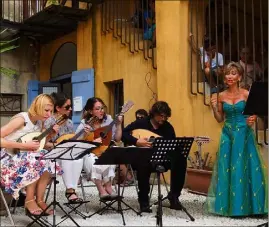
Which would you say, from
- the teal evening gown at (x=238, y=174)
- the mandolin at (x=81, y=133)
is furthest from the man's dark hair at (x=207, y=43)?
the mandolin at (x=81, y=133)

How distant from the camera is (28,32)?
362 inches

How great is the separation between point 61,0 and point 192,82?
3.45m

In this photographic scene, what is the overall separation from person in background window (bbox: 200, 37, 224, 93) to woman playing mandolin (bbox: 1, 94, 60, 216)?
2491 mm

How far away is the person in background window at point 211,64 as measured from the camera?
5.48 m

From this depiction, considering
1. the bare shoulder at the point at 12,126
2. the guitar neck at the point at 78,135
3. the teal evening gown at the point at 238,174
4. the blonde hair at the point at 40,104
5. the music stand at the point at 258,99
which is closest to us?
the music stand at the point at 258,99

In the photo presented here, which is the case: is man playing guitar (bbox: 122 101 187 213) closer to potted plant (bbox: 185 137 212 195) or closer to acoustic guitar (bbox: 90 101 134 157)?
acoustic guitar (bbox: 90 101 134 157)

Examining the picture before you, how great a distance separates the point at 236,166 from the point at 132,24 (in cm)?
387

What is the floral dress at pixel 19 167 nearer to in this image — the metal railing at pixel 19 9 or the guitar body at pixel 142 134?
the guitar body at pixel 142 134

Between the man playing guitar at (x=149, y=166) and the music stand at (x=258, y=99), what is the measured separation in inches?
48.2

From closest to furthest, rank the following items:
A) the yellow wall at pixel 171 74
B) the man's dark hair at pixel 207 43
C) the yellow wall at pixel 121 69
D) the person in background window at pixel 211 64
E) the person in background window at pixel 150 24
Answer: the person in background window at pixel 211 64 → the man's dark hair at pixel 207 43 → the yellow wall at pixel 171 74 → the person in background window at pixel 150 24 → the yellow wall at pixel 121 69

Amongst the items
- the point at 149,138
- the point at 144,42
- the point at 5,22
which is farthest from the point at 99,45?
the point at 149,138

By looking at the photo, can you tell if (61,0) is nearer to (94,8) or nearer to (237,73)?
(94,8)

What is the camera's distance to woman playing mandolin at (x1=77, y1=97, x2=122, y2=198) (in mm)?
4305

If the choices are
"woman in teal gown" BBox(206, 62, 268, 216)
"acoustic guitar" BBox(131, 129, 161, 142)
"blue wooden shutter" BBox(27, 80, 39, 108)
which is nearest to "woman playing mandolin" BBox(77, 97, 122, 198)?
"acoustic guitar" BBox(131, 129, 161, 142)
